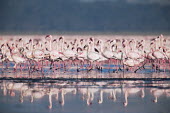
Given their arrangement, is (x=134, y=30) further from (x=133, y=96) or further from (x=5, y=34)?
(x=133, y=96)

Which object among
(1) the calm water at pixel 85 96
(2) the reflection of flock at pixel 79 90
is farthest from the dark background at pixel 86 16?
(2) the reflection of flock at pixel 79 90

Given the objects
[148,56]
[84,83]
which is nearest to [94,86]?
[84,83]

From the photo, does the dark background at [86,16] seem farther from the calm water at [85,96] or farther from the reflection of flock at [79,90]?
the reflection of flock at [79,90]

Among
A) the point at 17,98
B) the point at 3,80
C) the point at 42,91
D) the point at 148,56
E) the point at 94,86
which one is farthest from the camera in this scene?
the point at 148,56

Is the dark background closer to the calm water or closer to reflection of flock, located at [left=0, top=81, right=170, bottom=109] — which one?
the calm water

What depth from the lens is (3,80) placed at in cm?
872

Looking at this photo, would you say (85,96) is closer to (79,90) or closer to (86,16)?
(79,90)

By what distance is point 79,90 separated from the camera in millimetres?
7172

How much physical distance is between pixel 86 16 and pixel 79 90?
1064 cm

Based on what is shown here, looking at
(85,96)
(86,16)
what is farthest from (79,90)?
(86,16)

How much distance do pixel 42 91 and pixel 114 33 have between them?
1102 cm

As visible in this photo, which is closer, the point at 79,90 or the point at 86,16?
the point at 79,90

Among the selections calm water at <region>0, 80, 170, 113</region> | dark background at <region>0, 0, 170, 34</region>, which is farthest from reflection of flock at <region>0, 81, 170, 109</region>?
dark background at <region>0, 0, 170, 34</region>

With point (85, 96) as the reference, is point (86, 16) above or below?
above
